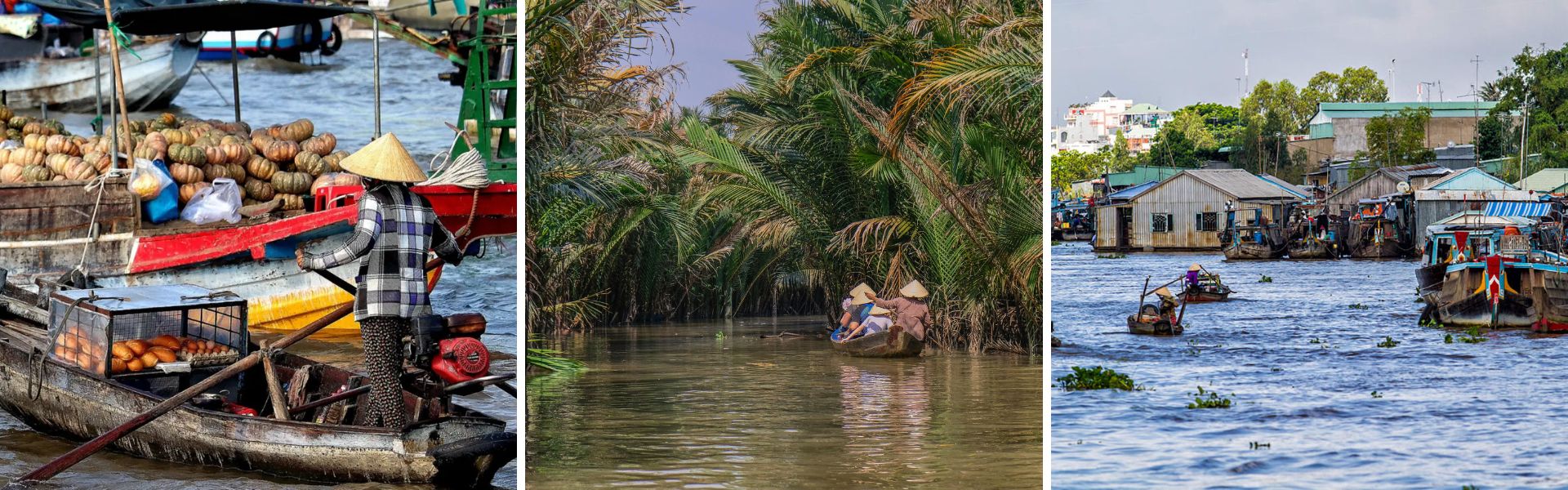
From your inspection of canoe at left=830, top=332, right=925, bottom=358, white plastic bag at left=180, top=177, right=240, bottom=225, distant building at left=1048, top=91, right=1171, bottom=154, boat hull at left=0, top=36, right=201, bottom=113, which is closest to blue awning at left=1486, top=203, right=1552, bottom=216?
distant building at left=1048, top=91, right=1171, bottom=154

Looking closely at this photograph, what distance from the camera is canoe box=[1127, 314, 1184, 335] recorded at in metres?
16.6

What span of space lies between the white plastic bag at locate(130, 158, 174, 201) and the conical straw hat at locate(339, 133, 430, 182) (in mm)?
6328

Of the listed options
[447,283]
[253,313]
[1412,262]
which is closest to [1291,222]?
[1412,262]

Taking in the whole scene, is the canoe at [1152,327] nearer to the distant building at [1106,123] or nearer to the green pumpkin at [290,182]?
the distant building at [1106,123]

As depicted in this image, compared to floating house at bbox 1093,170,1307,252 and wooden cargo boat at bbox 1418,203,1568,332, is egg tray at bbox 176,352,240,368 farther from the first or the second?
floating house at bbox 1093,170,1307,252

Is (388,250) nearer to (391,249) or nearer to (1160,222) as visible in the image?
(391,249)

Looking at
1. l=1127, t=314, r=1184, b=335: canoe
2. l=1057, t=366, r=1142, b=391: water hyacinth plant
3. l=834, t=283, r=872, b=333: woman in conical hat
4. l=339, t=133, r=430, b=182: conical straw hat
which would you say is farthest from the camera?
l=1127, t=314, r=1184, b=335: canoe

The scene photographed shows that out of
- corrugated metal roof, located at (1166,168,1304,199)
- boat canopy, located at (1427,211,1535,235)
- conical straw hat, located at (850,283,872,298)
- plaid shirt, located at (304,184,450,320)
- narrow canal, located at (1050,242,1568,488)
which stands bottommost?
narrow canal, located at (1050,242,1568,488)

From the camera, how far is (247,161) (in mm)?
11727

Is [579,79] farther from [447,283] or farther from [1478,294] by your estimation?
[1478,294]

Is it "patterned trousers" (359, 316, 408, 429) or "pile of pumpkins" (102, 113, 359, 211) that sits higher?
"pile of pumpkins" (102, 113, 359, 211)

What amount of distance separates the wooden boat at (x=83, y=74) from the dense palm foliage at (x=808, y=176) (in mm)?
14817

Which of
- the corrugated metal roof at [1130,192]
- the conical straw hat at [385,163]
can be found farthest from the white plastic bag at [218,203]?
the corrugated metal roof at [1130,192]

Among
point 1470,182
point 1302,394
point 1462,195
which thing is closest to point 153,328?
point 1302,394
